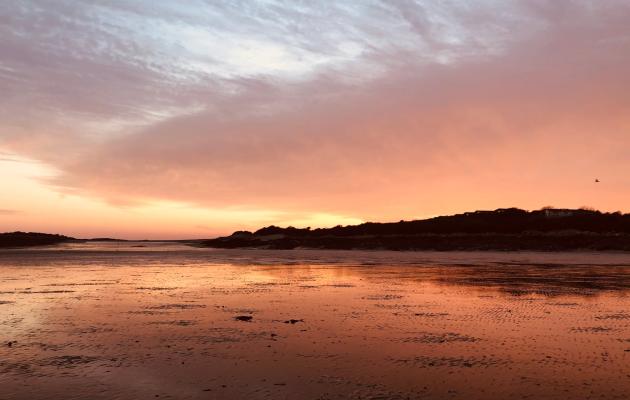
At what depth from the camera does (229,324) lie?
1300 centimetres

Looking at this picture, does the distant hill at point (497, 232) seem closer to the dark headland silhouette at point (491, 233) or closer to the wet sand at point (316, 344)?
the dark headland silhouette at point (491, 233)

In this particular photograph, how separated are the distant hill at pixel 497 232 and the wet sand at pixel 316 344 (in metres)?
42.2

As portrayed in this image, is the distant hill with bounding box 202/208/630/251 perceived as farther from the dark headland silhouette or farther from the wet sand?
the wet sand

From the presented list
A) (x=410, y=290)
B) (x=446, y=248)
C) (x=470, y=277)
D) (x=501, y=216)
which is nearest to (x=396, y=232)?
(x=501, y=216)

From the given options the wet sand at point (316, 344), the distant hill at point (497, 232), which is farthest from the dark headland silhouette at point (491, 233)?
the wet sand at point (316, 344)

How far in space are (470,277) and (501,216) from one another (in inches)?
2839

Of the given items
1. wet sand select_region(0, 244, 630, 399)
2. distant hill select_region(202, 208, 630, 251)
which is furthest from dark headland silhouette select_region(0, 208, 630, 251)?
wet sand select_region(0, 244, 630, 399)

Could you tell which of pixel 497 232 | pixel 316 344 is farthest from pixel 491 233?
pixel 316 344

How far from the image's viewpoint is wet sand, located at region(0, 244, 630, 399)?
307 inches

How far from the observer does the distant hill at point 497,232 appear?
58875mm

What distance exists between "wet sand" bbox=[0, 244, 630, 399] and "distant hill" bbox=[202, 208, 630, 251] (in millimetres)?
42246

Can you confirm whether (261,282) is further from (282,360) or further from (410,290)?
(282,360)

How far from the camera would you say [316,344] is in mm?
10703

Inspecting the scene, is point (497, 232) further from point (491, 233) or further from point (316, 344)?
point (316, 344)
